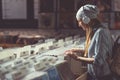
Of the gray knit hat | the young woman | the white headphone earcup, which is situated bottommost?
the young woman

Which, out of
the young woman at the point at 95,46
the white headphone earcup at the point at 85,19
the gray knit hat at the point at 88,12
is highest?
the gray knit hat at the point at 88,12

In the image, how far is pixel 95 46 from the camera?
11.8 ft

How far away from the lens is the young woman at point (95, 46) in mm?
3572

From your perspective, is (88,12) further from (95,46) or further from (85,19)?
(95,46)

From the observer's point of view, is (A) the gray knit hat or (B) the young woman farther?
(A) the gray knit hat

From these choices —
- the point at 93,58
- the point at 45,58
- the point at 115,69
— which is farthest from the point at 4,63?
the point at 115,69

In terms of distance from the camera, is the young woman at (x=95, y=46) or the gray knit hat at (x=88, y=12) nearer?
the young woman at (x=95, y=46)

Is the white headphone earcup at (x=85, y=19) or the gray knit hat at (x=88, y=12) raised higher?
the gray knit hat at (x=88, y=12)

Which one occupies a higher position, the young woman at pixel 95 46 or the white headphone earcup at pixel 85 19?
the white headphone earcup at pixel 85 19

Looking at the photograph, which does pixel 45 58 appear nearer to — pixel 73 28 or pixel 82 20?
pixel 82 20

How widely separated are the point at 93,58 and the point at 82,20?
0.37 meters

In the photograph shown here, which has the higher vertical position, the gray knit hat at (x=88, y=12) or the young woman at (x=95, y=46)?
the gray knit hat at (x=88, y=12)

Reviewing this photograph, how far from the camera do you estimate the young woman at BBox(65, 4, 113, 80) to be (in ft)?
11.7

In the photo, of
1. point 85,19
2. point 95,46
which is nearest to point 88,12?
point 85,19
